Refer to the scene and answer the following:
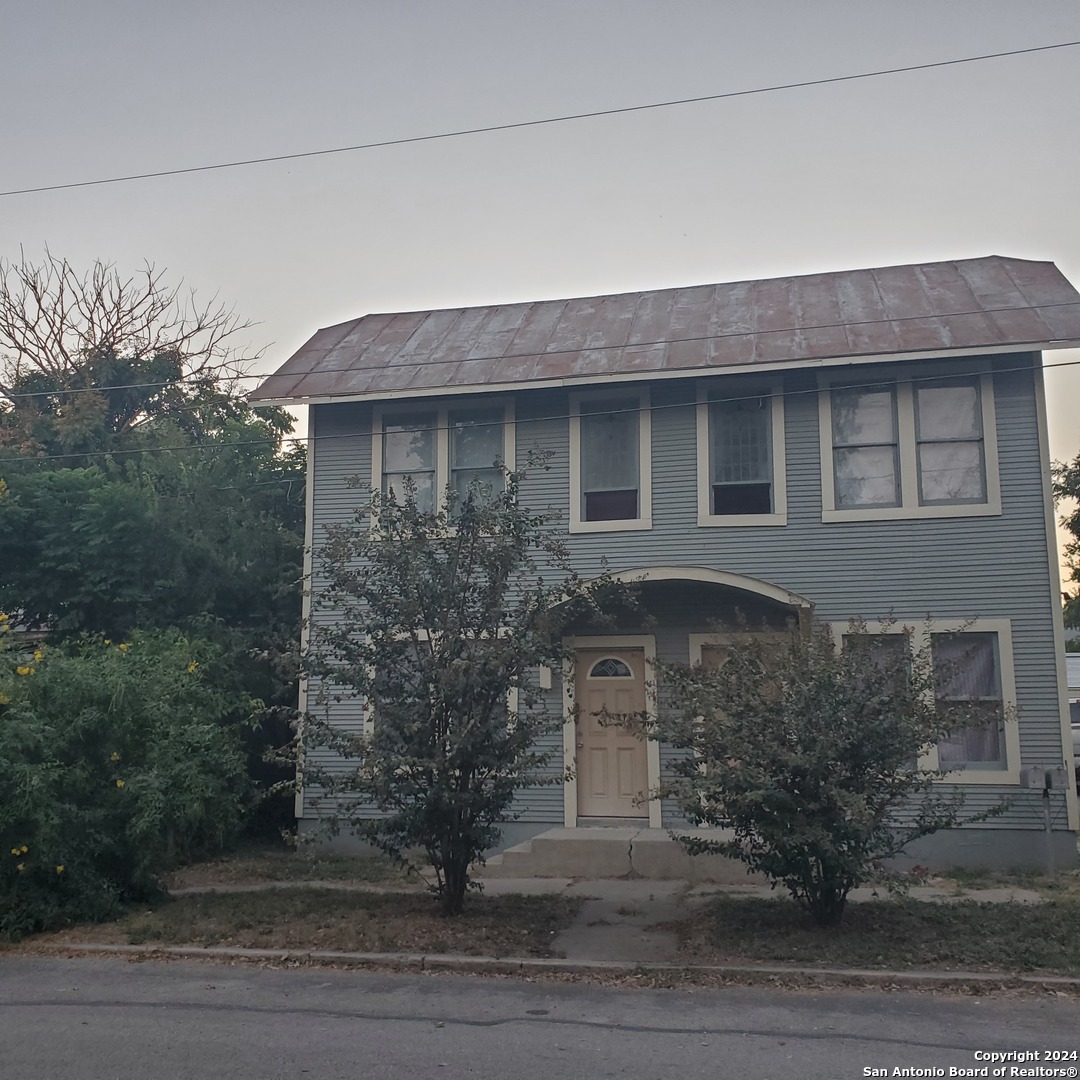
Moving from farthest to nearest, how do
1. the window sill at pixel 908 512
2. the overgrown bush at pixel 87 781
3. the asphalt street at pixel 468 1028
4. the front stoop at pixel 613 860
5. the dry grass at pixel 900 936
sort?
1. the window sill at pixel 908 512
2. the front stoop at pixel 613 860
3. the overgrown bush at pixel 87 781
4. the dry grass at pixel 900 936
5. the asphalt street at pixel 468 1028

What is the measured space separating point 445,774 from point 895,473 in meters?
7.09

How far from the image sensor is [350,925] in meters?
9.46

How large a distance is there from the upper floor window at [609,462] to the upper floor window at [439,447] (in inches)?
36.3

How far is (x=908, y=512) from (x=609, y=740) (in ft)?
15.0

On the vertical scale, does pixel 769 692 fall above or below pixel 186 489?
below

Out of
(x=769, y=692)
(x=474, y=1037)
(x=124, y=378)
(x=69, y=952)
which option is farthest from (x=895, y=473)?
(x=124, y=378)

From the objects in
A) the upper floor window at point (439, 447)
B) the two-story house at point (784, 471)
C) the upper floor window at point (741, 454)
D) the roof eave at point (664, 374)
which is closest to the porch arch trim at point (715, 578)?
the two-story house at point (784, 471)

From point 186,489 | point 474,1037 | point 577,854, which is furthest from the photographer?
point 186,489

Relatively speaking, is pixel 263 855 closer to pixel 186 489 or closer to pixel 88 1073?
pixel 186 489

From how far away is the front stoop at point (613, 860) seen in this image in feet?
38.6

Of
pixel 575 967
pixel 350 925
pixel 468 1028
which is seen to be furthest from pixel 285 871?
pixel 468 1028

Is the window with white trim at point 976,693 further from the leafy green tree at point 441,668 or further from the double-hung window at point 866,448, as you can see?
the leafy green tree at point 441,668

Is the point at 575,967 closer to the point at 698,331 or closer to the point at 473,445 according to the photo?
the point at 473,445

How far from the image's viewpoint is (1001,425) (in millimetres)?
13008
